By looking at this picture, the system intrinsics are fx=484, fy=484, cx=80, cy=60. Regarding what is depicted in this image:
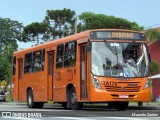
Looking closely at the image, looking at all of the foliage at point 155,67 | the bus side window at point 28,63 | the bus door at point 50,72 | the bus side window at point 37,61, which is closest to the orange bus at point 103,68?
the bus door at point 50,72

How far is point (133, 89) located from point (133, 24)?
68553mm

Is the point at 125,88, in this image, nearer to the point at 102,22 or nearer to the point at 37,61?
the point at 37,61

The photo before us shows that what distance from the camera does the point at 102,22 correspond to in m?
83.9

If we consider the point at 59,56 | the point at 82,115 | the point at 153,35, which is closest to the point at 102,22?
the point at 153,35

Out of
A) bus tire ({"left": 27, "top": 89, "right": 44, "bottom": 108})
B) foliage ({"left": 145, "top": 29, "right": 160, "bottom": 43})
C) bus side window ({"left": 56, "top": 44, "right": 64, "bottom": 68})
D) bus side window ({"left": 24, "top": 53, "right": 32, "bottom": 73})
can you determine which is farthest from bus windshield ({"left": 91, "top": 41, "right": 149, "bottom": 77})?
foliage ({"left": 145, "top": 29, "right": 160, "bottom": 43})

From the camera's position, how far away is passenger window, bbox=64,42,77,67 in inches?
864

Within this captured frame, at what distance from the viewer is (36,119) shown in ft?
51.5

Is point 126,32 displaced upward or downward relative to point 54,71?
upward

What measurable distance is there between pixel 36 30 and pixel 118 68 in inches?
2512

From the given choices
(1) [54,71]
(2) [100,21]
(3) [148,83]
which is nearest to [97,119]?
(3) [148,83]

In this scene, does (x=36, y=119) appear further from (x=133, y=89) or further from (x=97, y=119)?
(x=133, y=89)

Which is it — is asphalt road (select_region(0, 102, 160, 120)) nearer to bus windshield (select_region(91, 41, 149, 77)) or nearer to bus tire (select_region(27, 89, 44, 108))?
bus windshield (select_region(91, 41, 149, 77))

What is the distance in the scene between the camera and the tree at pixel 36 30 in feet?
273

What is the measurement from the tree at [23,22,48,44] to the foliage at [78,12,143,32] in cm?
618
